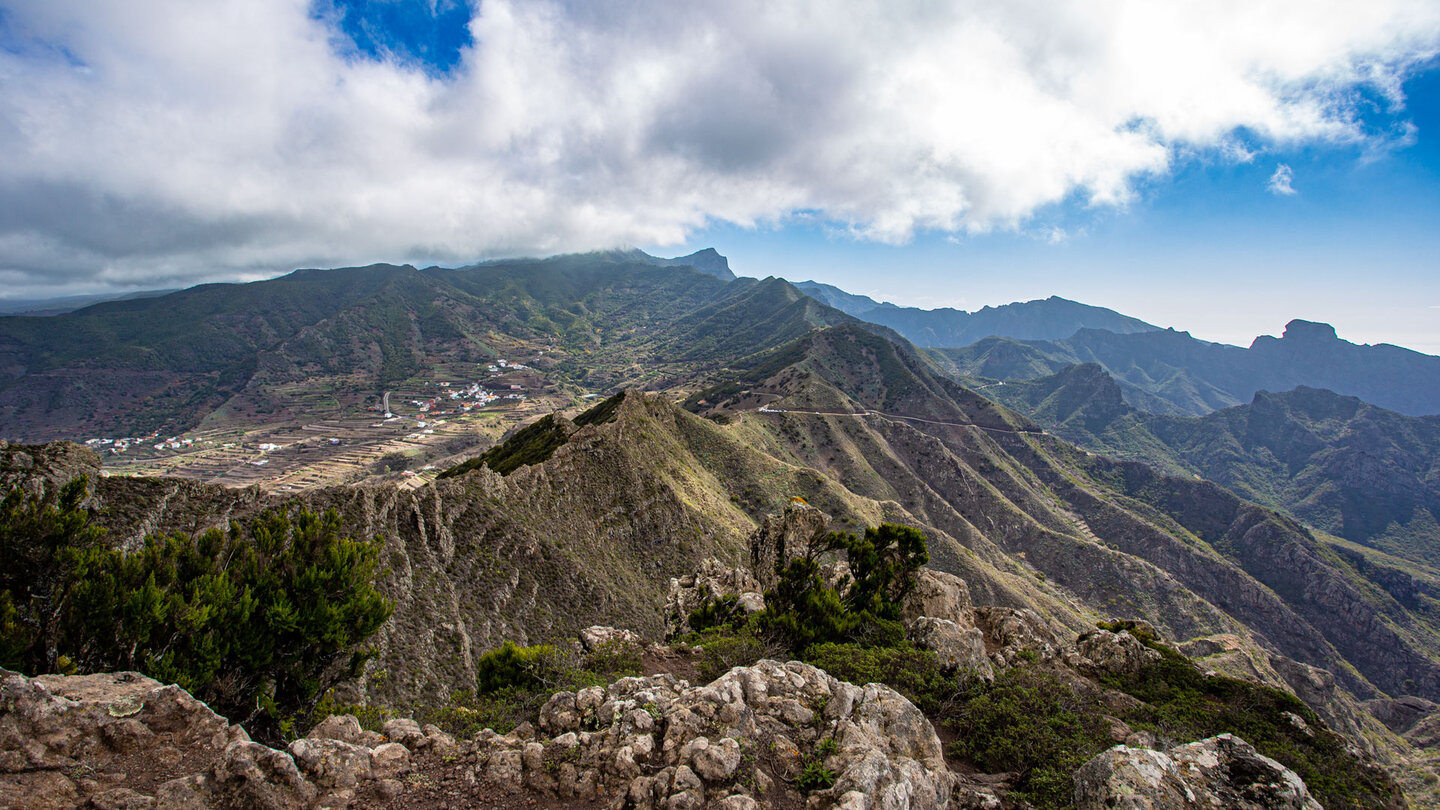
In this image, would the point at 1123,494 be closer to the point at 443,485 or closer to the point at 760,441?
the point at 760,441

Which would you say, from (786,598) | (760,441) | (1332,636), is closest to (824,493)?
(760,441)

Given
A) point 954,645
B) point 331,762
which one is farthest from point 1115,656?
point 331,762

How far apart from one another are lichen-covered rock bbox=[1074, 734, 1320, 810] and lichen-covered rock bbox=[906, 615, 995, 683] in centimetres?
947

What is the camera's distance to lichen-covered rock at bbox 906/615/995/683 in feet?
80.2

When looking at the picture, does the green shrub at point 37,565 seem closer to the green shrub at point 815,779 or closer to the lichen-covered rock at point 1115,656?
the green shrub at point 815,779

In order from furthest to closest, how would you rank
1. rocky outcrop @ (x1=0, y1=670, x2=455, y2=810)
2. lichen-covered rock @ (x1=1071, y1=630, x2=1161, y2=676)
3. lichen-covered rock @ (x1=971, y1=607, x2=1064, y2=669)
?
1. lichen-covered rock @ (x1=971, y1=607, x2=1064, y2=669)
2. lichen-covered rock @ (x1=1071, y1=630, x2=1161, y2=676)
3. rocky outcrop @ (x1=0, y1=670, x2=455, y2=810)

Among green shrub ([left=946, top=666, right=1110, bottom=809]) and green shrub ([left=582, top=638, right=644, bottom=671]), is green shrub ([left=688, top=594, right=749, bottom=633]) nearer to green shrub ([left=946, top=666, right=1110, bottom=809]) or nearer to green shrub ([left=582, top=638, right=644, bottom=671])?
green shrub ([left=582, top=638, right=644, bottom=671])

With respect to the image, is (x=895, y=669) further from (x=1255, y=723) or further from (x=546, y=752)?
(x=1255, y=723)

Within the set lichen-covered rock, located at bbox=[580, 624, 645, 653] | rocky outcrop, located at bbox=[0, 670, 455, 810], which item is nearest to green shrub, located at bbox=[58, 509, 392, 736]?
rocky outcrop, located at bbox=[0, 670, 455, 810]

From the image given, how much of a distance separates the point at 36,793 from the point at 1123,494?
260796 millimetres

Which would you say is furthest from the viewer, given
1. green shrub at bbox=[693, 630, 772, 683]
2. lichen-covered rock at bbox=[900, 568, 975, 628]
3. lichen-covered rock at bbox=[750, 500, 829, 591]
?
lichen-covered rock at bbox=[750, 500, 829, 591]

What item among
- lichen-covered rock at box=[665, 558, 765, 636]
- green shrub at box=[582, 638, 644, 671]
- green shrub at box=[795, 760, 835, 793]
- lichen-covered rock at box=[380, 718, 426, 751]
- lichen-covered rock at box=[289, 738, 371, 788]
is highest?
lichen-covered rock at box=[289, 738, 371, 788]

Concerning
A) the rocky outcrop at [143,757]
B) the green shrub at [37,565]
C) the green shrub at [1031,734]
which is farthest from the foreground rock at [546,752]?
the green shrub at [37,565]

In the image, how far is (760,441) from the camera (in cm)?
13000
